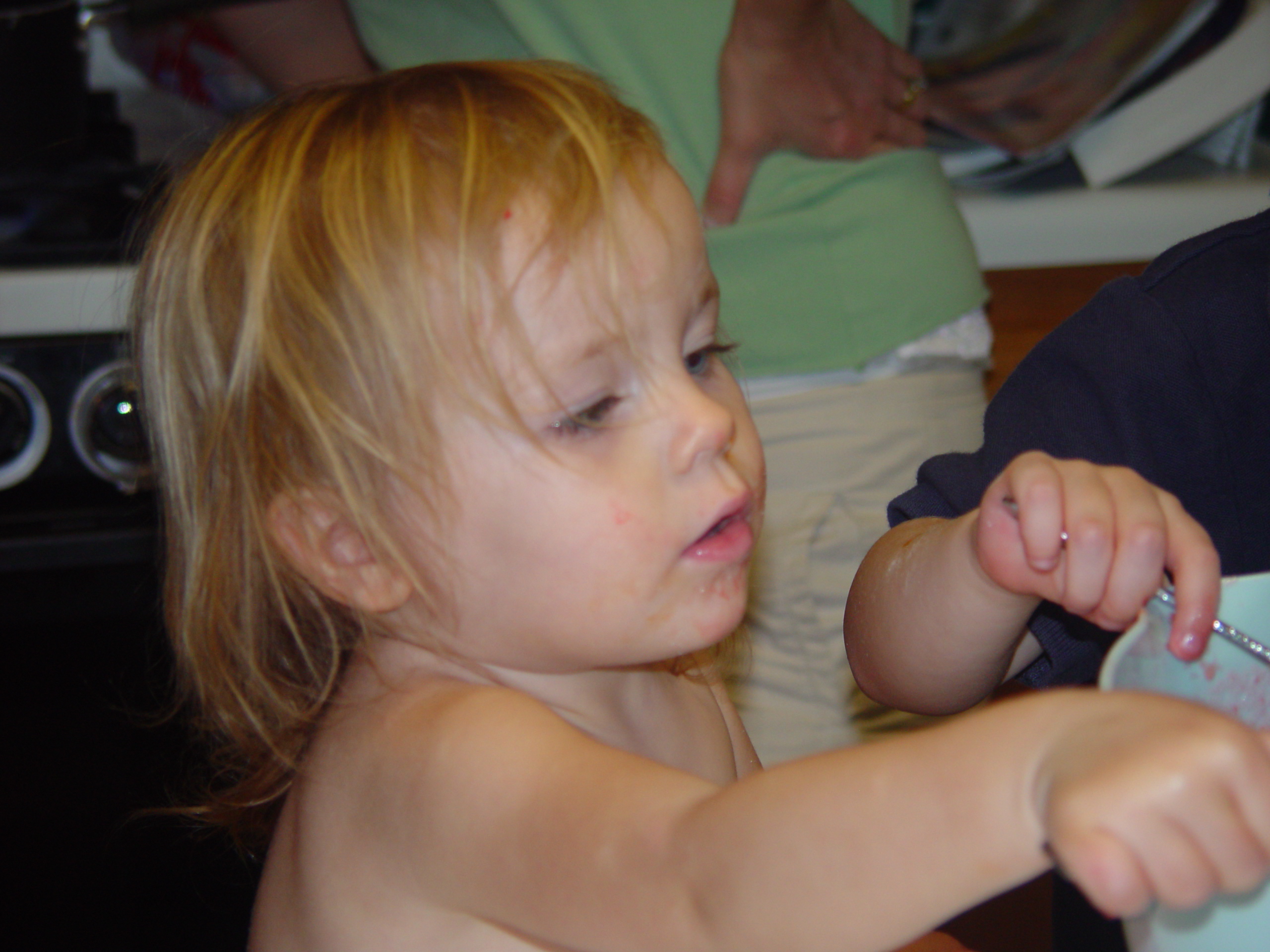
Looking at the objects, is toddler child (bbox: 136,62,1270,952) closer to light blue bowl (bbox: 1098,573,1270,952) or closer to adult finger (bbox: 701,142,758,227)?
light blue bowl (bbox: 1098,573,1270,952)

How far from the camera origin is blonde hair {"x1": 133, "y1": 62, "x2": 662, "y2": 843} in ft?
1.78

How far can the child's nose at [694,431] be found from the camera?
0.54m

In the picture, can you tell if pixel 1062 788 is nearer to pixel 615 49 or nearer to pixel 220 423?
pixel 220 423

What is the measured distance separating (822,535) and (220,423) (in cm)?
51

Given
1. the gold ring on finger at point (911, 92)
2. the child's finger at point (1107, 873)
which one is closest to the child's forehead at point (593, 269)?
the child's finger at point (1107, 873)

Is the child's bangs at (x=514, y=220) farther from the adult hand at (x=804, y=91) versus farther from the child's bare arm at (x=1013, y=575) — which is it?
the adult hand at (x=804, y=91)

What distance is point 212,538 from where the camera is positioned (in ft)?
2.11

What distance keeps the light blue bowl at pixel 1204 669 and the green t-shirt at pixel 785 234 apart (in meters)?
0.50

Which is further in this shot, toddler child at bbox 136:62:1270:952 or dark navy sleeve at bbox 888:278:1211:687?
dark navy sleeve at bbox 888:278:1211:687

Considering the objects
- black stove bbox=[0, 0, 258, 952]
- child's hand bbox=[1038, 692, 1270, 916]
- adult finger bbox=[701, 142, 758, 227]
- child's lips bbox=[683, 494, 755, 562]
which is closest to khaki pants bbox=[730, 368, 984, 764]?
adult finger bbox=[701, 142, 758, 227]

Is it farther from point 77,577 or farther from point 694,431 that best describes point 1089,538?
point 77,577

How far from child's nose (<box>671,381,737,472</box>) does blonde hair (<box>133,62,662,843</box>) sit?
0.31 feet

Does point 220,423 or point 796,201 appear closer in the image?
point 220,423

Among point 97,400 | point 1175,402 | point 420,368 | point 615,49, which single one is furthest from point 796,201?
point 97,400
